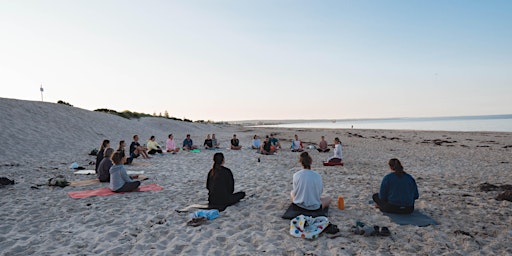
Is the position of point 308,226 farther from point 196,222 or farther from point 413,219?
point 413,219

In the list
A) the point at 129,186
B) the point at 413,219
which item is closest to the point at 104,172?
the point at 129,186

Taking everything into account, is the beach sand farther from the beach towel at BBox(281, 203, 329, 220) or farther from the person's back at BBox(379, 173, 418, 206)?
the person's back at BBox(379, 173, 418, 206)

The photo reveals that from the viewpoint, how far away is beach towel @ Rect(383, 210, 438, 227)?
5.89 metres

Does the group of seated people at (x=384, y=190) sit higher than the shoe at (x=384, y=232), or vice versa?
the group of seated people at (x=384, y=190)

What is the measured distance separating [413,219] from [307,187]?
2.17 meters

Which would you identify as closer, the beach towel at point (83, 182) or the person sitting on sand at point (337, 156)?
the beach towel at point (83, 182)

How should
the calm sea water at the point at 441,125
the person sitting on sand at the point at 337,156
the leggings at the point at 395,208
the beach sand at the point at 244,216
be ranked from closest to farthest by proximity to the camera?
the beach sand at the point at 244,216 < the leggings at the point at 395,208 < the person sitting on sand at the point at 337,156 < the calm sea water at the point at 441,125

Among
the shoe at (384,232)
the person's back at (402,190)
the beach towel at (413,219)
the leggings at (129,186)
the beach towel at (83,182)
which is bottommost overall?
the beach towel at (413,219)

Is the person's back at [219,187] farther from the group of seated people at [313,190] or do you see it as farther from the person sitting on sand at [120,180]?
the person sitting on sand at [120,180]

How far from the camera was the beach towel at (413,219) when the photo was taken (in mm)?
5891

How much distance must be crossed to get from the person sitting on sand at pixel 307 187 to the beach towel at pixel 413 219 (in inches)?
57.4

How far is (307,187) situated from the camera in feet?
20.6

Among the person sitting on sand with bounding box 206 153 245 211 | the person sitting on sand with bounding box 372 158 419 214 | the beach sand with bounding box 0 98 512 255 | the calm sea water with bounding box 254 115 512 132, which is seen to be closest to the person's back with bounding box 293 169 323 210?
the beach sand with bounding box 0 98 512 255

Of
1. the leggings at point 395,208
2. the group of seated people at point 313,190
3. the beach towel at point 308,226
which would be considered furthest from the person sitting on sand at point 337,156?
the beach towel at point 308,226
